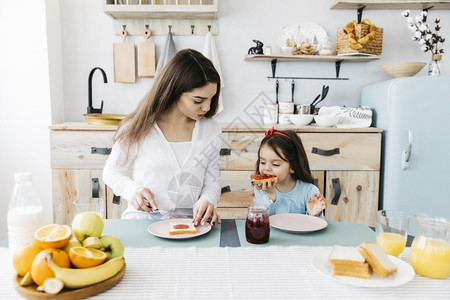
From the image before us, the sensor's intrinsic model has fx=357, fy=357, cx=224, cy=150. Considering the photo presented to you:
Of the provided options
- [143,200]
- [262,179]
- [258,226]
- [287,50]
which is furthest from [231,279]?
[287,50]

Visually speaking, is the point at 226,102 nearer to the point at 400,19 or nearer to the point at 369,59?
the point at 369,59

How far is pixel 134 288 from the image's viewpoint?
0.84 metres

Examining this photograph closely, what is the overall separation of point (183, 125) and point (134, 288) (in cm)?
100

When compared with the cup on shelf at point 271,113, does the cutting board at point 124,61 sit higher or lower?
higher

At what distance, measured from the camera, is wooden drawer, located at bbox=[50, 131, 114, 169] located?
248 cm

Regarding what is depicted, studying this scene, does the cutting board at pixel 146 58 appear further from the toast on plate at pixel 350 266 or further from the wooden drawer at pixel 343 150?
the toast on plate at pixel 350 266

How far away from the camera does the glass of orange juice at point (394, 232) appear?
1.01 metres

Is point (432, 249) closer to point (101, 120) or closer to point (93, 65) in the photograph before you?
point (101, 120)

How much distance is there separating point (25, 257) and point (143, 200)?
0.55m

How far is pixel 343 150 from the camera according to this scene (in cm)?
252

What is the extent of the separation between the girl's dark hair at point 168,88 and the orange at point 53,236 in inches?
30.2

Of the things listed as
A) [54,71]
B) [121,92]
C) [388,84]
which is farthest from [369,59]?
[54,71]

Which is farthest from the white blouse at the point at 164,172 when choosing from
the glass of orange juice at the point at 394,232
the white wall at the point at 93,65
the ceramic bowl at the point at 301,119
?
the white wall at the point at 93,65

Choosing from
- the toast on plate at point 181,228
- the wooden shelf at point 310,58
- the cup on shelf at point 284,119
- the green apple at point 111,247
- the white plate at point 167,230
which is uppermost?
the wooden shelf at point 310,58
